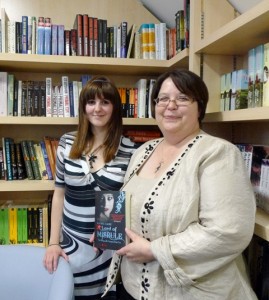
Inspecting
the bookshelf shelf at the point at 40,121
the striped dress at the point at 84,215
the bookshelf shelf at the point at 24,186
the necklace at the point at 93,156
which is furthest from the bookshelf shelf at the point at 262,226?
the bookshelf shelf at the point at 24,186

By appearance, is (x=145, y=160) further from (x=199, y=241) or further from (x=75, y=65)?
(x=75, y=65)

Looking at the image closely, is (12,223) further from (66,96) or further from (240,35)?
(240,35)

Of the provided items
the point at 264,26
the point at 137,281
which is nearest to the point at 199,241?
the point at 137,281

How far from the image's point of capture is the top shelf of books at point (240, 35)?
1.05 m

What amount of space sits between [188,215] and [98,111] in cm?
73

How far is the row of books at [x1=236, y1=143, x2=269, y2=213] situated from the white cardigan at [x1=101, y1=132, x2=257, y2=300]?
0.25m

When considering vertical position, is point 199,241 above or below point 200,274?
above

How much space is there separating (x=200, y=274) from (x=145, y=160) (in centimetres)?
48

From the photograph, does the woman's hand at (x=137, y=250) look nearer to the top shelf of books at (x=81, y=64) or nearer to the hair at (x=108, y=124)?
the hair at (x=108, y=124)

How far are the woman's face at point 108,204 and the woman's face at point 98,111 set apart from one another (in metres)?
0.45

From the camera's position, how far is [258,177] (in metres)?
1.21

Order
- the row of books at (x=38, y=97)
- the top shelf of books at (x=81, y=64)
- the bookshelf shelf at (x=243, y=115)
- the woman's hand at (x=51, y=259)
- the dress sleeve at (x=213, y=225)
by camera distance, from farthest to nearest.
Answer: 1. the row of books at (x=38, y=97)
2. the top shelf of books at (x=81, y=64)
3. the woman's hand at (x=51, y=259)
4. the bookshelf shelf at (x=243, y=115)
5. the dress sleeve at (x=213, y=225)

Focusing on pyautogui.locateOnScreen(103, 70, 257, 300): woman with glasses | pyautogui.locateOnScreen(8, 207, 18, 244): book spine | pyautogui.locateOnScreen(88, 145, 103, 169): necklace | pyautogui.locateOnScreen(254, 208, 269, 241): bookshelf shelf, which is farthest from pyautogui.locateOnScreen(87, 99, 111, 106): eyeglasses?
pyautogui.locateOnScreen(8, 207, 18, 244): book spine

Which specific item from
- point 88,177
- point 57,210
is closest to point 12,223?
point 57,210
